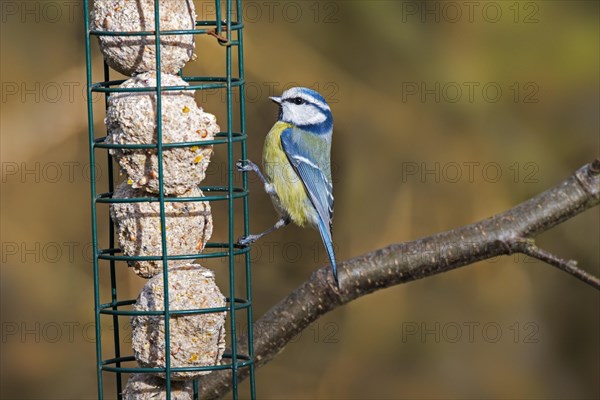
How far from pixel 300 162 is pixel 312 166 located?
0.35ft

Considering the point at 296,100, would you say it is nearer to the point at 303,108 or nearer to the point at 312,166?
the point at 303,108

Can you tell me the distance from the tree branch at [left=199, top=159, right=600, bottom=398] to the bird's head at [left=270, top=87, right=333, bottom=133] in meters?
1.24

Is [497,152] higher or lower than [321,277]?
higher

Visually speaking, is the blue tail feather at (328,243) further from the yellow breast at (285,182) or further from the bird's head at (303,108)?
the bird's head at (303,108)

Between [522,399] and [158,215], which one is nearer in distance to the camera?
[158,215]

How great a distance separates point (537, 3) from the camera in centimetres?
732

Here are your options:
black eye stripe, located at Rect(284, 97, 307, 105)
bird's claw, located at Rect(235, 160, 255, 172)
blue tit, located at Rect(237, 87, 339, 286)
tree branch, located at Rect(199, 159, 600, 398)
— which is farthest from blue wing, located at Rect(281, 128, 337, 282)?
tree branch, located at Rect(199, 159, 600, 398)

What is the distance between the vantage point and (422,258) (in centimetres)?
428

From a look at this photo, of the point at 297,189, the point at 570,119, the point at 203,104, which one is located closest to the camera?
the point at 297,189

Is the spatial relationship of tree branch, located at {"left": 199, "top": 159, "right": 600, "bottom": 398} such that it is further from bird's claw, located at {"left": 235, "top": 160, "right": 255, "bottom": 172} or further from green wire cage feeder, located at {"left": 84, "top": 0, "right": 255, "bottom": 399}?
bird's claw, located at {"left": 235, "top": 160, "right": 255, "bottom": 172}

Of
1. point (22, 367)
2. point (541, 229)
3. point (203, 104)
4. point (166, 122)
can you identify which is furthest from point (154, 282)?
point (22, 367)

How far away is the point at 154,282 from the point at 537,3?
4.66 m

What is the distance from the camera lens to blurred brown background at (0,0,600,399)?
6816mm

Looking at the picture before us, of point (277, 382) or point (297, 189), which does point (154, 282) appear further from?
point (277, 382)
